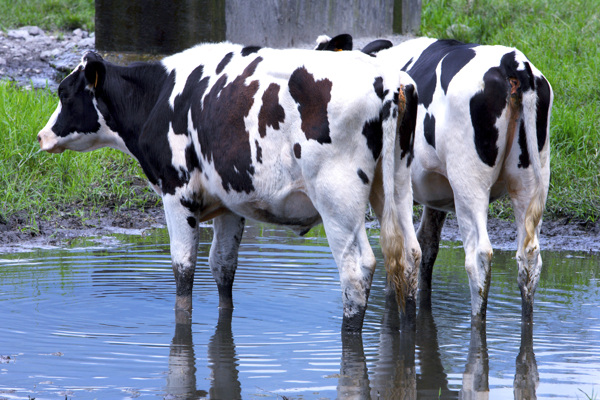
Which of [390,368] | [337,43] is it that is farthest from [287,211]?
[337,43]

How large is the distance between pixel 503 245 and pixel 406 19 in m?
8.13

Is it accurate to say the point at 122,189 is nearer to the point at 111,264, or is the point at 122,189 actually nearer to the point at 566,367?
the point at 111,264

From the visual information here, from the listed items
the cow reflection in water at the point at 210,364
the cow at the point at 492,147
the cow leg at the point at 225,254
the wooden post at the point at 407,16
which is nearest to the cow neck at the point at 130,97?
the cow leg at the point at 225,254

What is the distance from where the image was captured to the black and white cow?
461cm

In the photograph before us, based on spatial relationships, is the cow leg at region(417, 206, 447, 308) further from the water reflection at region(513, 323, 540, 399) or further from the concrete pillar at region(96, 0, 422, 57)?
the concrete pillar at region(96, 0, 422, 57)

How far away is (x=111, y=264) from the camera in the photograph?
6.79 m

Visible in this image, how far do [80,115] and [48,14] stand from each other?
1077 centimetres

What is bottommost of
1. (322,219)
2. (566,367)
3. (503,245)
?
(503,245)

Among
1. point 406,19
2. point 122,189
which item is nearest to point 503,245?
point 122,189

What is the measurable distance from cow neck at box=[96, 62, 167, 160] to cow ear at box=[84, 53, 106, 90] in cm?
4

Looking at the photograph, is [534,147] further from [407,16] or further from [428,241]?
[407,16]

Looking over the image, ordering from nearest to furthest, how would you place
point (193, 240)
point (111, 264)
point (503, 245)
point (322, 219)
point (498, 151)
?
point (322, 219)
point (498, 151)
point (193, 240)
point (111, 264)
point (503, 245)

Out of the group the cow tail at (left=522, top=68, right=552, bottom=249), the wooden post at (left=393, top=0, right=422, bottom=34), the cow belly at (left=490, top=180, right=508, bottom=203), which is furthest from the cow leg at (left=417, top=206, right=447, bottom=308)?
the wooden post at (left=393, top=0, right=422, bottom=34)

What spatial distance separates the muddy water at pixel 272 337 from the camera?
4090mm
